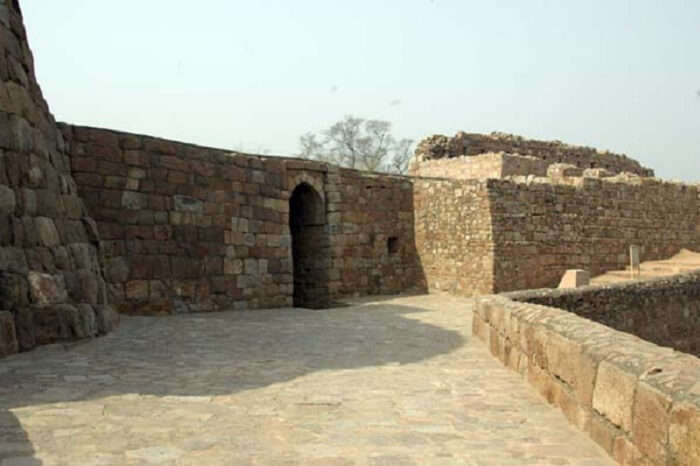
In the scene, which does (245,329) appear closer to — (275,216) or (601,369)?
(275,216)

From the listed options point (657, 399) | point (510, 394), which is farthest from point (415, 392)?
point (657, 399)

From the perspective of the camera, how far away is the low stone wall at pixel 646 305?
344 inches

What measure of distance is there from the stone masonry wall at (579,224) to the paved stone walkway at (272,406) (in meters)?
7.30

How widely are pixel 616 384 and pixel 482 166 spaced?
15135 millimetres

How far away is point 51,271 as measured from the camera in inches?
270

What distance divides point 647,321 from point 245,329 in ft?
20.6

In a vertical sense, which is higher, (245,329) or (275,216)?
(275,216)

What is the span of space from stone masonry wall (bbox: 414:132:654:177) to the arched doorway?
604 cm

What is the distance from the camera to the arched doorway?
1424cm

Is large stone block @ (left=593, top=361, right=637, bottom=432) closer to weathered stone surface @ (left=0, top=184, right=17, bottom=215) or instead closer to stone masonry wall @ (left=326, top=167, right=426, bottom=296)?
weathered stone surface @ (left=0, top=184, right=17, bottom=215)

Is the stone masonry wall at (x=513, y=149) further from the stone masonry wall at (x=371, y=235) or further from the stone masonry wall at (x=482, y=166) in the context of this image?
the stone masonry wall at (x=371, y=235)

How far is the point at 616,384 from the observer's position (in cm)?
338

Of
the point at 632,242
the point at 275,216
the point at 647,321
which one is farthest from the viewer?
the point at 632,242

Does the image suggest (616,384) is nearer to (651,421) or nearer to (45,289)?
(651,421)
